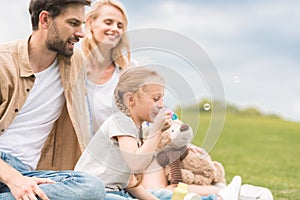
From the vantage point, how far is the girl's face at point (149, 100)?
10.3 ft

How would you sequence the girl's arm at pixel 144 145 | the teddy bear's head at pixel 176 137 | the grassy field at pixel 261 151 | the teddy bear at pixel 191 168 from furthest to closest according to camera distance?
the grassy field at pixel 261 151 < the teddy bear at pixel 191 168 < the teddy bear's head at pixel 176 137 < the girl's arm at pixel 144 145

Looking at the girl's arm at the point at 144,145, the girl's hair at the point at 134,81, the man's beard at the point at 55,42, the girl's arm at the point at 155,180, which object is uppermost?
the man's beard at the point at 55,42

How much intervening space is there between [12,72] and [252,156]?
6371 mm

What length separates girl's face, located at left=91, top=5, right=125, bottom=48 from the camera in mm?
4195

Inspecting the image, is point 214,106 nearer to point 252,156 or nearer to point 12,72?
point 12,72

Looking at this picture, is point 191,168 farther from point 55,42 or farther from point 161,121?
point 55,42

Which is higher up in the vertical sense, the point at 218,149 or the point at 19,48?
the point at 19,48

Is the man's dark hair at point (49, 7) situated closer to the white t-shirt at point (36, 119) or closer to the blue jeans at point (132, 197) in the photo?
the white t-shirt at point (36, 119)

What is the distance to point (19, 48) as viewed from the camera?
326 centimetres

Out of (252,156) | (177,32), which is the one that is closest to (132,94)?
(177,32)

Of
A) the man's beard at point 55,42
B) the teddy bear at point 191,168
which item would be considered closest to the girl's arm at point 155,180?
the teddy bear at point 191,168

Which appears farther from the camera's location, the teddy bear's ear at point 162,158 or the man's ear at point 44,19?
the teddy bear's ear at point 162,158

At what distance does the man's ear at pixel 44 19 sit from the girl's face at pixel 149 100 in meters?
0.60

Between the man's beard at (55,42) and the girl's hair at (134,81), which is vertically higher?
the man's beard at (55,42)
